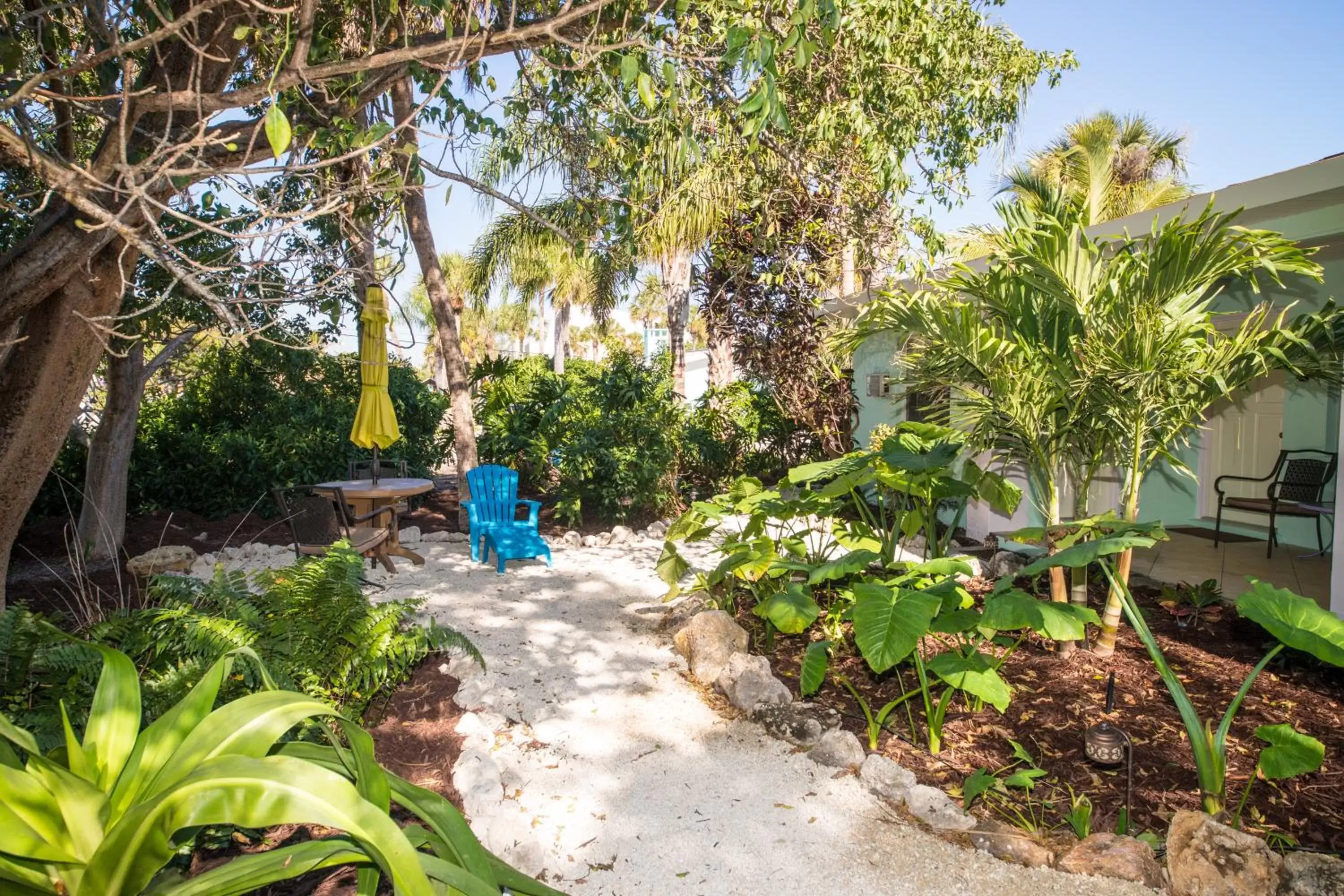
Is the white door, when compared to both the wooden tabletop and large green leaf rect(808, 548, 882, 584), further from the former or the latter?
the wooden tabletop

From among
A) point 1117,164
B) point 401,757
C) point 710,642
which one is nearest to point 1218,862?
point 710,642

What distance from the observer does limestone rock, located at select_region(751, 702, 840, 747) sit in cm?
398

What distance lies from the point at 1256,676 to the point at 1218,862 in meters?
0.85

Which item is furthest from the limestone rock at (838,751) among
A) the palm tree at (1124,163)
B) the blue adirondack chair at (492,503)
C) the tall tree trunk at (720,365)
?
the palm tree at (1124,163)

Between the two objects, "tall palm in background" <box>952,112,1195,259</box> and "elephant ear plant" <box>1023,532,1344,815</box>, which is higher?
"tall palm in background" <box>952,112,1195,259</box>

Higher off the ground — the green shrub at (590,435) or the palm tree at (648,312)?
the palm tree at (648,312)

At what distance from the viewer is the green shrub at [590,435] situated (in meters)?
9.08

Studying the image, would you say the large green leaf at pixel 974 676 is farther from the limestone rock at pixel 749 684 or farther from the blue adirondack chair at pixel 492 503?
the blue adirondack chair at pixel 492 503

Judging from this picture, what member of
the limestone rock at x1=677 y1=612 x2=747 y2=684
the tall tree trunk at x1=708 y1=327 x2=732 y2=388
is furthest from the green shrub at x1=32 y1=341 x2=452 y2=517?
the limestone rock at x1=677 y1=612 x2=747 y2=684

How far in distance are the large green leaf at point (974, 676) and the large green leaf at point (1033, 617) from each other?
186 millimetres

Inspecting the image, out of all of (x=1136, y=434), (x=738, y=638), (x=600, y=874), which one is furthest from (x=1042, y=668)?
(x=600, y=874)

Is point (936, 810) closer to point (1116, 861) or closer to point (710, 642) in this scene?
point (1116, 861)

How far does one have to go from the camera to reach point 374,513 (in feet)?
23.3

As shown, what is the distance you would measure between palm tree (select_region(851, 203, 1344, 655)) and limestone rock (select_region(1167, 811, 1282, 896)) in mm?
1986
